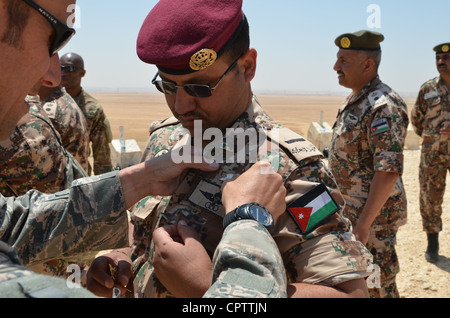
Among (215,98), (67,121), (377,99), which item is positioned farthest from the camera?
(67,121)

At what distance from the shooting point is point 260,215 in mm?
1543

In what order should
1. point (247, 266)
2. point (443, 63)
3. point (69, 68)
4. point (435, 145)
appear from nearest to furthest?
point (247, 266) → point (69, 68) → point (435, 145) → point (443, 63)

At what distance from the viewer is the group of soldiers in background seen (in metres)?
1.88

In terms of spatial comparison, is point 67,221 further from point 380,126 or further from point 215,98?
point 380,126

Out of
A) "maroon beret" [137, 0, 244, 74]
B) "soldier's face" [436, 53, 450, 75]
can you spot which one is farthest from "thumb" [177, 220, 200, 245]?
"soldier's face" [436, 53, 450, 75]

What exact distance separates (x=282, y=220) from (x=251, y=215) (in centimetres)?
29

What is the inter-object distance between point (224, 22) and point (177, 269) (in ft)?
3.59

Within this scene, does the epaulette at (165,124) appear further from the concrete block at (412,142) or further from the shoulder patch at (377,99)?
the concrete block at (412,142)

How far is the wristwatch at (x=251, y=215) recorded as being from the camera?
4.98ft

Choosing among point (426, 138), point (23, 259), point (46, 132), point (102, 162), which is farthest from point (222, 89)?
point (426, 138)

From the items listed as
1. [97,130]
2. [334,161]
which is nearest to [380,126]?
[334,161]

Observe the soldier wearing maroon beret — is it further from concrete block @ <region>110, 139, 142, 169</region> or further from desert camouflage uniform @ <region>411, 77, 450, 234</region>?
concrete block @ <region>110, 139, 142, 169</region>

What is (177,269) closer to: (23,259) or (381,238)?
(23,259)
